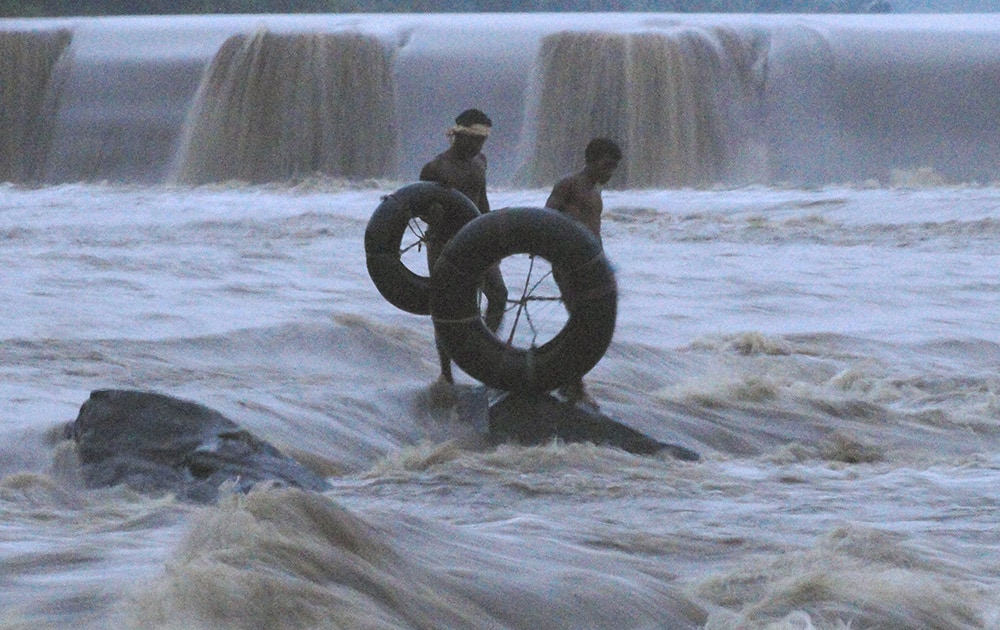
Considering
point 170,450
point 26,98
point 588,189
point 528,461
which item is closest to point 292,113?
point 26,98

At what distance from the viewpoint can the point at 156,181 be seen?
24625 mm

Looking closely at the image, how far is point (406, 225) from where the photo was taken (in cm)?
845

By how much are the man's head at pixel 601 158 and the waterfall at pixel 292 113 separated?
1644 cm

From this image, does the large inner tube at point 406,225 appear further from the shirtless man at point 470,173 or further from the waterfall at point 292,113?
the waterfall at point 292,113

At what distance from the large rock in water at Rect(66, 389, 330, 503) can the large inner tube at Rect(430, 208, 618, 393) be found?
1.08m

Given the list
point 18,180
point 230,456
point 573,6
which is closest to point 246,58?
point 18,180

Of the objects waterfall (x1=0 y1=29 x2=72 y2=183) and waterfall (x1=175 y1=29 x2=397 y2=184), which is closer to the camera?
waterfall (x1=175 y1=29 x2=397 y2=184)

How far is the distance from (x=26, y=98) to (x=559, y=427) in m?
20.1

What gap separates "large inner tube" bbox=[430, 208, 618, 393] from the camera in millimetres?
7363

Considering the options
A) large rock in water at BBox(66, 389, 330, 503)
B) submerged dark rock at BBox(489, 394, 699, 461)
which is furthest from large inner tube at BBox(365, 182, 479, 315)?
large rock in water at BBox(66, 389, 330, 503)

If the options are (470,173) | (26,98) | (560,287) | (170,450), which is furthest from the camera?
(26,98)

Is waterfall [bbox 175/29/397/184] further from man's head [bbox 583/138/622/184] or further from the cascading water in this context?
man's head [bbox 583/138/622/184]

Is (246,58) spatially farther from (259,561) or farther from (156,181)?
(259,561)

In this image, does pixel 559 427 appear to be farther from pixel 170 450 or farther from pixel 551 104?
pixel 551 104
